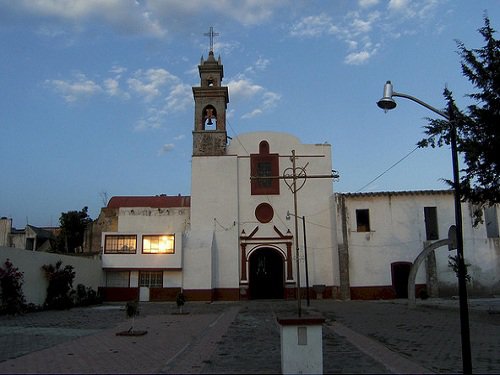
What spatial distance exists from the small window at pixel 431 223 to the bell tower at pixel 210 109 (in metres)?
14.2

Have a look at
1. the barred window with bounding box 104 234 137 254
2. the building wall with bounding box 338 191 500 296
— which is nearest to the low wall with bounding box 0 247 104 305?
the barred window with bounding box 104 234 137 254

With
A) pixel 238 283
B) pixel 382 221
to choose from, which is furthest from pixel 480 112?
pixel 238 283

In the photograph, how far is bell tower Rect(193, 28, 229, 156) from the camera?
35.2 m

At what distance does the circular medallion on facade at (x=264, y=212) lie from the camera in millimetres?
34281

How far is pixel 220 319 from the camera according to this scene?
63.6 ft

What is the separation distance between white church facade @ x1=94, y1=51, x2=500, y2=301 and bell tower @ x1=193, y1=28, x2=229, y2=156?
0.24 feet

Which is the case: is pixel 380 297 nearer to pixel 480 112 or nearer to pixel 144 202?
pixel 480 112

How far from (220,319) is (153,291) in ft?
46.2

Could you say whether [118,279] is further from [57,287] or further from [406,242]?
[406,242]

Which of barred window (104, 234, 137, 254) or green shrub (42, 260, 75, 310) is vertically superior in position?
barred window (104, 234, 137, 254)

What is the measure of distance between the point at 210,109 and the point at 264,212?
8.42m

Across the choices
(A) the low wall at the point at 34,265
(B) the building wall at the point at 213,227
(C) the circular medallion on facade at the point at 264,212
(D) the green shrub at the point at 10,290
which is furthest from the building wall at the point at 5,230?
(D) the green shrub at the point at 10,290

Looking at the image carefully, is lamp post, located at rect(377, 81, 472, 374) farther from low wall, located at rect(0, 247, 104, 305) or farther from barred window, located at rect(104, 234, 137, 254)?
barred window, located at rect(104, 234, 137, 254)

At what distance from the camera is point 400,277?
3206 cm
